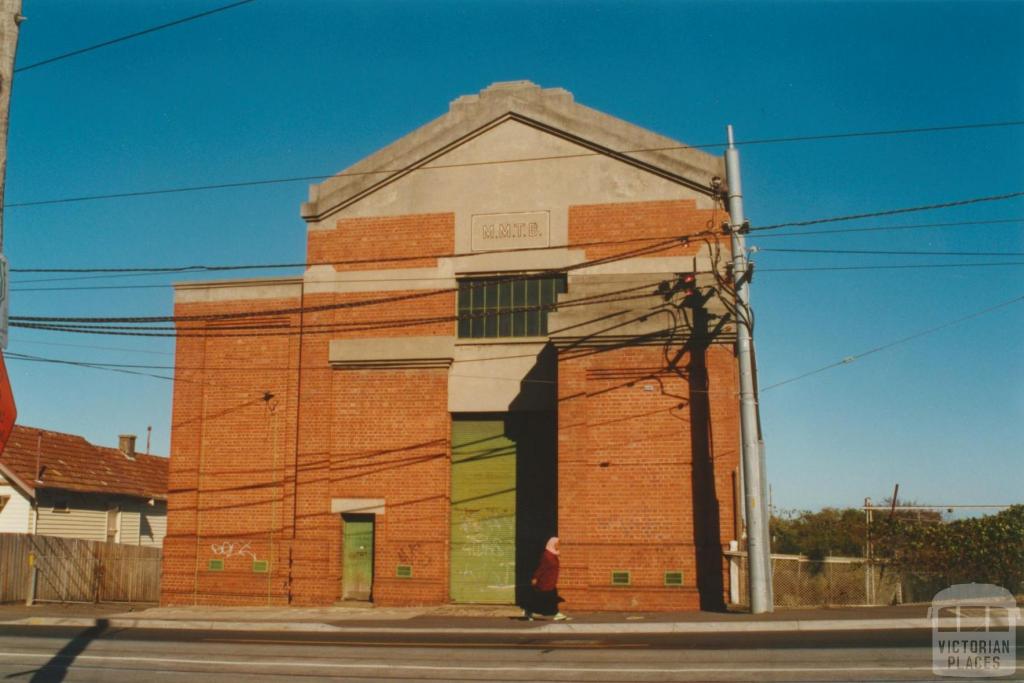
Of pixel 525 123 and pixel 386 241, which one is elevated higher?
pixel 525 123

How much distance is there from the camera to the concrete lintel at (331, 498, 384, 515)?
74.4 feet

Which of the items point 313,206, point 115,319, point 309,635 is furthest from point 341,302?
point 309,635

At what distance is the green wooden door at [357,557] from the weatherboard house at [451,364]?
5cm

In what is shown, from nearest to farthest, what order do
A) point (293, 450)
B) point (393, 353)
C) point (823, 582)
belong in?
point (823, 582) → point (393, 353) → point (293, 450)

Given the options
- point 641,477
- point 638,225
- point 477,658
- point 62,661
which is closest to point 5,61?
point 62,661

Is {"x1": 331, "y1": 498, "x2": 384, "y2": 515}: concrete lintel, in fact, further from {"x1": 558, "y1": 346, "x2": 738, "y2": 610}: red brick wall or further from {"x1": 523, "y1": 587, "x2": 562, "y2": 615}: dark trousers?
{"x1": 523, "y1": 587, "x2": 562, "y2": 615}: dark trousers

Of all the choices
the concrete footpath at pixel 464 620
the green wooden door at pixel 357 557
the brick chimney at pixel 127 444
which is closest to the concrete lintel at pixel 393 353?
the green wooden door at pixel 357 557

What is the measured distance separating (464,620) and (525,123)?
38.1 ft

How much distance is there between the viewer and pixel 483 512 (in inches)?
888

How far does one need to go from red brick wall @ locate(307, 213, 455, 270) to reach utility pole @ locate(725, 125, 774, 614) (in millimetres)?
7179

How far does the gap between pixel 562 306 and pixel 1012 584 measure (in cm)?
1114

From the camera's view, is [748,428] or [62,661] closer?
[62,661]

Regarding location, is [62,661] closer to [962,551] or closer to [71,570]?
[962,551]

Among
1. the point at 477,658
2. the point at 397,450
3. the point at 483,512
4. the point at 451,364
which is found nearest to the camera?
the point at 477,658
